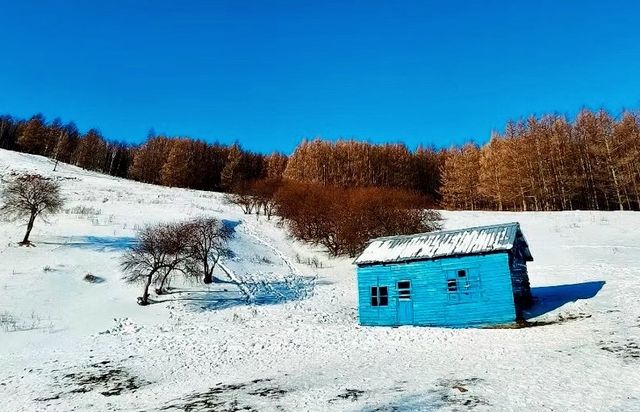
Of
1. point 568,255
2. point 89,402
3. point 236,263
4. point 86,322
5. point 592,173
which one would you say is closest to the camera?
point 89,402

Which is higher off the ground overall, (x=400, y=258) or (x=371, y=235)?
(x=371, y=235)

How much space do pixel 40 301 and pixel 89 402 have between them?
1359 centimetres

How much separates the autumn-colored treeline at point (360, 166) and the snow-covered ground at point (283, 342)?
5205cm

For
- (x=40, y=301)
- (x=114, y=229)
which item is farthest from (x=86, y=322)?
(x=114, y=229)

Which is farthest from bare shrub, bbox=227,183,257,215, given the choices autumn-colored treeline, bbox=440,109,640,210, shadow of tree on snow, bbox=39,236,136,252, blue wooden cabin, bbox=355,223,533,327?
blue wooden cabin, bbox=355,223,533,327

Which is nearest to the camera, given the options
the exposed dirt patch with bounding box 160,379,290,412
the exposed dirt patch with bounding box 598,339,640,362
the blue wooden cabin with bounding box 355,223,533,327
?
the exposed dirt patch with bounding box 160,379,290,412

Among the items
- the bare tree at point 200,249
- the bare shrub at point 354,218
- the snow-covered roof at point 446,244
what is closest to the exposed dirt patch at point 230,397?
the snow-covered roof at point 446,244

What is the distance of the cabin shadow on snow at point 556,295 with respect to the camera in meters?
23.2

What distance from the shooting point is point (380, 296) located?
24734 mm

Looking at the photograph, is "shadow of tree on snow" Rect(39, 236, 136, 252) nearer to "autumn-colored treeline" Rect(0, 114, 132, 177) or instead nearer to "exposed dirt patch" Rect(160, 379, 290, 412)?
"exposed dirt patch" Rect(160, 379, 290, 412)

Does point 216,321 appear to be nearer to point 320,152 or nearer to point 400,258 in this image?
point 400,258

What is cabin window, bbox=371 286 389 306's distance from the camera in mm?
24569

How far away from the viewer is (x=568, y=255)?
34.6 m

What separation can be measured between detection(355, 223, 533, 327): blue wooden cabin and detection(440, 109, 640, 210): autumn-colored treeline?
1598 inches
